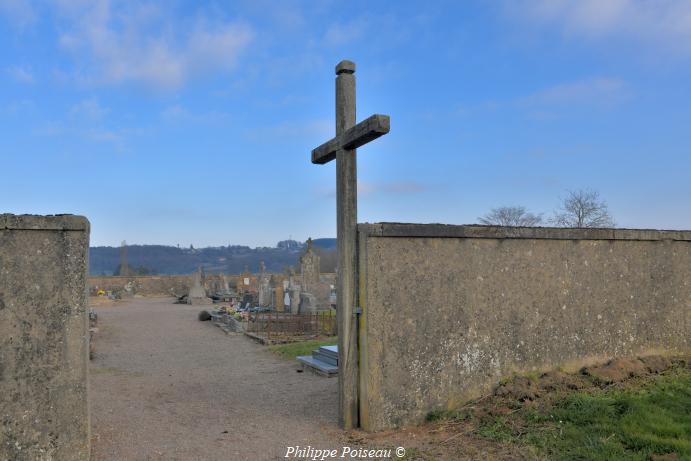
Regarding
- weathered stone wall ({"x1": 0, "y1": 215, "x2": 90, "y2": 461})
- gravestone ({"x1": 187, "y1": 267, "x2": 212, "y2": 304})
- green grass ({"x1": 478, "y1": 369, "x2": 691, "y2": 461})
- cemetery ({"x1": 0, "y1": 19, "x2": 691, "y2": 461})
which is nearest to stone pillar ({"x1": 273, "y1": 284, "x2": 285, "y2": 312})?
gravestone ({"x1": 187, "y1": 267, "x2": 212, "y2": 304})

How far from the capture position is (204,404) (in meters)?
8.23

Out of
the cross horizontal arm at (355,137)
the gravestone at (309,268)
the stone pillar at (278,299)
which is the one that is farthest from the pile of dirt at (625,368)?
the gravestone at (309,268)

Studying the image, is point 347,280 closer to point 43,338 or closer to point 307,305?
point 43,338

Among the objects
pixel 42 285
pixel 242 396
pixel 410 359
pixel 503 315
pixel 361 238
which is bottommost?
pixel 242 396

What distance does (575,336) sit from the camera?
7.95m

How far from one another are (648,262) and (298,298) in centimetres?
1534

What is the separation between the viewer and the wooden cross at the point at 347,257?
6.66 m

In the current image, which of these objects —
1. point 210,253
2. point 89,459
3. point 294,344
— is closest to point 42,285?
point 89,459

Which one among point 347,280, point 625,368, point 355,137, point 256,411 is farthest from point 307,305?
point 355,137

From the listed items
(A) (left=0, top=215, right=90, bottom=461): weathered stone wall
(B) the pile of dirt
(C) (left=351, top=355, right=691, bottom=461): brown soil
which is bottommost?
(C) (left=351, top=355, right=691, bottom=461): brown soil

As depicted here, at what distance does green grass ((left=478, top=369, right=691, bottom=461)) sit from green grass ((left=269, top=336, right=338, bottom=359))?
23.4ft

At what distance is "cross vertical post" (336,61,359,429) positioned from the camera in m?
6.66

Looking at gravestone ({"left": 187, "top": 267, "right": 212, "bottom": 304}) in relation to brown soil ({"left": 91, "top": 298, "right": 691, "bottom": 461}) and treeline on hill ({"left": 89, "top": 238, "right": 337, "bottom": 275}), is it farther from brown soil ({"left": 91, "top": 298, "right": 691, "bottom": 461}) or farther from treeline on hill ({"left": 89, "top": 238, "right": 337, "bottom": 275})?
treeline on hill ({"left": 89, "top": 238, "right": 337, "bottom": 275})

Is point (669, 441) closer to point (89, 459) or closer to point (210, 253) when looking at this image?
point (89, 459)
